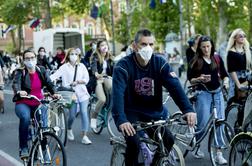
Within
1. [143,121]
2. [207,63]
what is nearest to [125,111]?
[143,121]

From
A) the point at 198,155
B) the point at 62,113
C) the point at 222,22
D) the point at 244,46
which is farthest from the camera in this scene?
the point at 222,22

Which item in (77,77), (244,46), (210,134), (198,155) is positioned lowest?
(198,155)

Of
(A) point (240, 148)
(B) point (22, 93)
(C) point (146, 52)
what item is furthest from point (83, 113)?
(C) point (146, 52)

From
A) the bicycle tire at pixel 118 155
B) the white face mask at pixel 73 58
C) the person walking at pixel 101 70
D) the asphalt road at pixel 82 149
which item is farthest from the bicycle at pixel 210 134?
the person walking at pixel 101 70

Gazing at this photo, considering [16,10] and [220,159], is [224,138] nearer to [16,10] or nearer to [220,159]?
[220,159]

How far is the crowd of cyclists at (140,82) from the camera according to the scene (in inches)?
211

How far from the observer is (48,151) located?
7078mm

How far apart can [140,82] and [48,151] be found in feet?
6.93

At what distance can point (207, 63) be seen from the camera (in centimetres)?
792

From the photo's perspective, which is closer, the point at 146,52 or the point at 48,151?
the point at 146,52

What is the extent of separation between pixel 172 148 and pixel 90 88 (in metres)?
6.41

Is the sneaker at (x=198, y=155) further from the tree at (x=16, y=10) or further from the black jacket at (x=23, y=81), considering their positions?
the tree at (x=16, y=10)

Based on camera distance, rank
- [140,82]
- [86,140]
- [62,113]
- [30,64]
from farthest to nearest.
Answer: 1. [86,140]
2. [62,113]
3. [30,64]
4. [140,82]

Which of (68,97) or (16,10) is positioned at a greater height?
(16,10)
